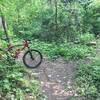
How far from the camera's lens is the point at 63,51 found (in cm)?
1158

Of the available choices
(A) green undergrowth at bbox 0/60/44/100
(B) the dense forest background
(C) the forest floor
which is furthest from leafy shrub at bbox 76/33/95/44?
(A) green undergrowth at bbox 0/60/44/100

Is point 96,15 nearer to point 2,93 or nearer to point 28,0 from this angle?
point 28,0

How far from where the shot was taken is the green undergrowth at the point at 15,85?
695 cm

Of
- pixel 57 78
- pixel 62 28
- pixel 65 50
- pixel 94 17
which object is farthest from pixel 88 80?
pixel 94 17

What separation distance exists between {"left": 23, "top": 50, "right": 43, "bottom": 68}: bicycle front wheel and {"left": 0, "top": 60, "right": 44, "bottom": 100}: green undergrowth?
1.18 metres

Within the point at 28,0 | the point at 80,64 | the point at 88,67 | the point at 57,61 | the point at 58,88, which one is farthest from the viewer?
the point at 28,0

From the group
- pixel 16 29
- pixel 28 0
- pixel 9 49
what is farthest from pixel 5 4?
pixel 16 29

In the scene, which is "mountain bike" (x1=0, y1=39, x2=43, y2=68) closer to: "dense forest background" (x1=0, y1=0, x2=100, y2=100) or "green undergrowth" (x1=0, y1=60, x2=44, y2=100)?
"green undergrowth" (x1=0, y1=60, x2=44, y2=100)

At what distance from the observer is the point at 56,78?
912 centimetres

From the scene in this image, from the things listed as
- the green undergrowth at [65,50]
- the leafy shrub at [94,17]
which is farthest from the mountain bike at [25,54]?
the leafy shrub at [94,17]

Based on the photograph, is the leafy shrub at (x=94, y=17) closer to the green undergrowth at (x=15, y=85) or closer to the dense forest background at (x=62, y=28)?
the dense forest background at (x=62, y=28)

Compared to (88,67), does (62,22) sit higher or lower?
higher

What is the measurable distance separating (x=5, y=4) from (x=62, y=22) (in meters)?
5.06

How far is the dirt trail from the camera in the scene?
7.93 m
